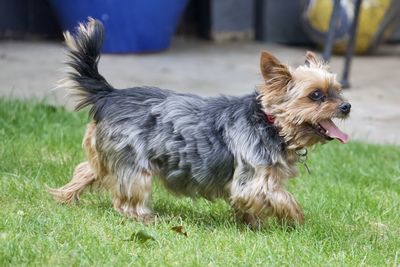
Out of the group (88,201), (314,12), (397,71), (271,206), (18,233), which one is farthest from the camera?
(314,12)

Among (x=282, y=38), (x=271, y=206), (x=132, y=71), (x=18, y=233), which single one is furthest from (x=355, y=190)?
(x=282, y=38)

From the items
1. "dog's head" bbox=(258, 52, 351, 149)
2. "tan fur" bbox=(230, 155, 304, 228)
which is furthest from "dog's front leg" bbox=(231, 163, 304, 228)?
"dog's head" bbox=(258, 52, 351, 149)

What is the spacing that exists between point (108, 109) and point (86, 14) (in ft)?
18.7

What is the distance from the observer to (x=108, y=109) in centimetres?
529

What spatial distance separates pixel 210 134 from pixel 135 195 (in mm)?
568

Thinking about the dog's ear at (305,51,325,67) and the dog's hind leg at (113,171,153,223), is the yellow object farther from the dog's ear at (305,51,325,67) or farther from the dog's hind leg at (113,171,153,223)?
the dog's hind leg at (113,171,153,223)

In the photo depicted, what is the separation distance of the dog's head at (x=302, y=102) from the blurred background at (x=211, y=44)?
328 cm

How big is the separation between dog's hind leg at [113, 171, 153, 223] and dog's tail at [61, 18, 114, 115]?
497 millimetres

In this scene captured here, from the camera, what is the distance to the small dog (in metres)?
5.04

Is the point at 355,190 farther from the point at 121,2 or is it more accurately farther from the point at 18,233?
the point at 121,2

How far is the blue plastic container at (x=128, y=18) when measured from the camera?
1079cm

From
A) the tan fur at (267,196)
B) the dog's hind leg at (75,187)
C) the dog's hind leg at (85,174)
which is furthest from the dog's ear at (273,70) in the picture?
the dog's hind leg at (75,187)

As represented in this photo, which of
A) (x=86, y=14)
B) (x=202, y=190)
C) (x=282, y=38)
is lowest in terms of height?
(x=282, y=38)

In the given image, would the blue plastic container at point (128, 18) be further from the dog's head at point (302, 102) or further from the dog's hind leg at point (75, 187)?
the dog's head at point (302, 102)
